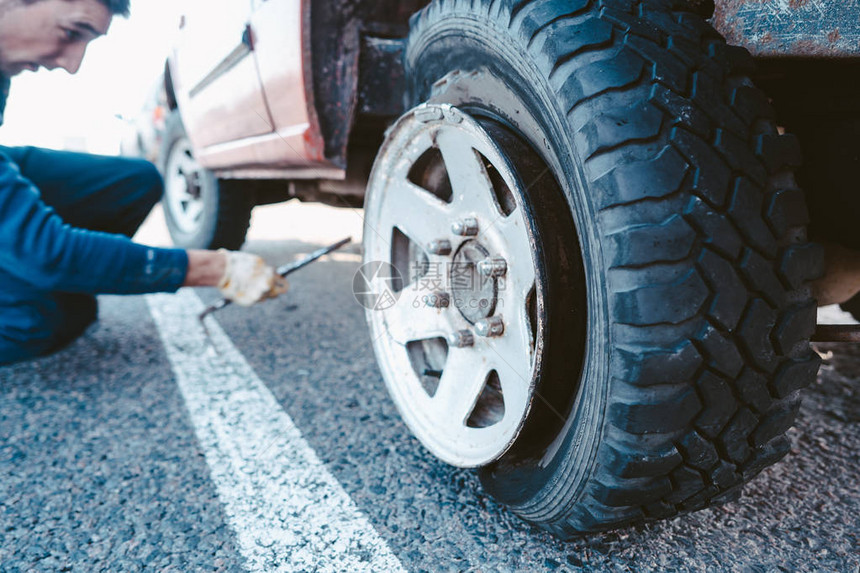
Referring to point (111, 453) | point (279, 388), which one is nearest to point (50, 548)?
point (111, 453)

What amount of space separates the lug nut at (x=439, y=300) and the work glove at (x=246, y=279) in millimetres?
887

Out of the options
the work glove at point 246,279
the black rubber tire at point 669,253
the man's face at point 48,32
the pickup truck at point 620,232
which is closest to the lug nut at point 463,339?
the pickup truck at point 620,232

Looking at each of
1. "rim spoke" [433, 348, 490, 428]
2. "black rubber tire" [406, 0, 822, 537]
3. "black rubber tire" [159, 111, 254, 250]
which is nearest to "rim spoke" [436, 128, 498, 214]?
"black rubber tire" [406, 0, 822, 537]

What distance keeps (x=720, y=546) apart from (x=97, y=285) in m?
1.75

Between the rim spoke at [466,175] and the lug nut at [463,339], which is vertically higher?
the rim spoke at [466,175]

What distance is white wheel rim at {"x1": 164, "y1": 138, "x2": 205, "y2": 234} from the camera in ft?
10.8

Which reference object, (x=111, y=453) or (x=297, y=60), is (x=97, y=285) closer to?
(x=111, y=453)

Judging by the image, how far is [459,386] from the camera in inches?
46.2

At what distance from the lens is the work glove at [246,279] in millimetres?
1886

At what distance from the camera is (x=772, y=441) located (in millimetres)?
860

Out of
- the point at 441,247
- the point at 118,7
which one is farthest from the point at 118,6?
the point at 441,247

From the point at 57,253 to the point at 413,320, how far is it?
1.07 m

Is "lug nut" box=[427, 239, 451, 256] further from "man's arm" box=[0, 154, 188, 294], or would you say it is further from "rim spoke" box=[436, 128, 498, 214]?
"man's arm" box=[0, 154, 188, 294]

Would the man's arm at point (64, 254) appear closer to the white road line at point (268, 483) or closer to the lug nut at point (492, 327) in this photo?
the white road line at point (268, 483)
